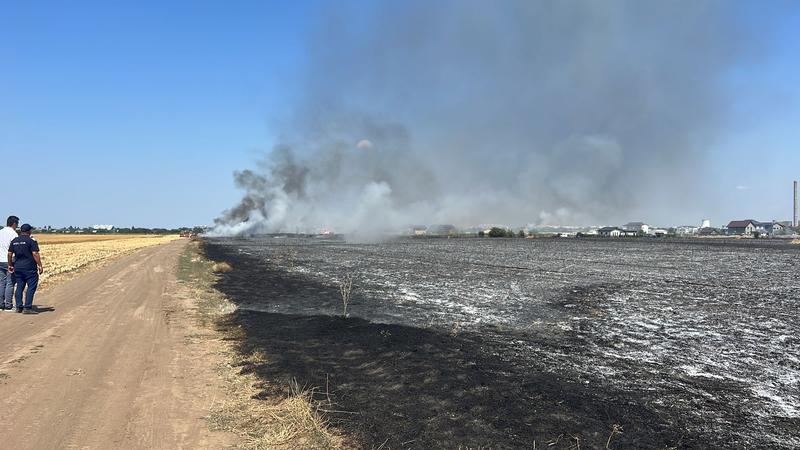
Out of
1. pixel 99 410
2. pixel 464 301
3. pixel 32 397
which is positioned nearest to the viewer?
pixel 99 410

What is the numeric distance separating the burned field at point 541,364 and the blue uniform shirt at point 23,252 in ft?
22.7

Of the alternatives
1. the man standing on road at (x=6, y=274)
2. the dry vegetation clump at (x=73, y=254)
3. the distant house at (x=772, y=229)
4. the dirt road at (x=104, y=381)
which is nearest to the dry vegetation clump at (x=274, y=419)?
the dirt road at (x=104, y=381)

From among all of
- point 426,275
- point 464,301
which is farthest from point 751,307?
point 426,275

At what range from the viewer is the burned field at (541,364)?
689 centimetres

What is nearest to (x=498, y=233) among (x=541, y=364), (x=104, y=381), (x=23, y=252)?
(x=23, y=252)

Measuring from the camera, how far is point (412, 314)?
16953mm

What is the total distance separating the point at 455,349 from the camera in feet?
38.3

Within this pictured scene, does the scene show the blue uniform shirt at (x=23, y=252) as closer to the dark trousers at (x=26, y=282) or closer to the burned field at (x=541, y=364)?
the dark trousers at (x=26, y=282)

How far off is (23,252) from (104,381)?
955cm

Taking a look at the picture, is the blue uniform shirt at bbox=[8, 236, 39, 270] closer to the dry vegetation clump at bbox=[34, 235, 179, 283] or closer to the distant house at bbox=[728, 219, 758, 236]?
the dry vegetation clump at bbox=[34, 235, 179, 283]

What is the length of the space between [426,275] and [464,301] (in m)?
11.4

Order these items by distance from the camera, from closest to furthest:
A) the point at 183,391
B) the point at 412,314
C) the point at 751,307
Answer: the point at 183,391, the point at 412,314, the point at 751,307

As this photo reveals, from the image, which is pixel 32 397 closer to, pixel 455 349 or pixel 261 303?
pixel 455 349

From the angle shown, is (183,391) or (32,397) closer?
(32,397)
